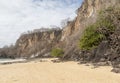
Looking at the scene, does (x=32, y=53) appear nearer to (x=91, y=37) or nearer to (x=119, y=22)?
A: (x=91, y=37)

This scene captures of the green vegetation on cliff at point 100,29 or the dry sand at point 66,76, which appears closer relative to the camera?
the dry sand at point 66,76

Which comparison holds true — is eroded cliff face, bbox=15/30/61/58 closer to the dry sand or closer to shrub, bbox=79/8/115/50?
shrub, bbox=79/8/115/50

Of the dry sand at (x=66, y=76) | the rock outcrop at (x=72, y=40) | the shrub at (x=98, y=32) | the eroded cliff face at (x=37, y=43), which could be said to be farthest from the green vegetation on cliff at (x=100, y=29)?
the eroded cliff face at (x=37, y=43)

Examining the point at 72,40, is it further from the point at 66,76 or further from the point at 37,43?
the point at 37,43

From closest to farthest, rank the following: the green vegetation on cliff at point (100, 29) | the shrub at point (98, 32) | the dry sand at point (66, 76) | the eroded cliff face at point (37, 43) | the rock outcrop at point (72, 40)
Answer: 1. the dry sand at point (66, 76)
2. the green vegetation on cliff at point (100, 29)
3. the rock outcrop at point (72, 40)
4. the shrub at point (98, 32)
5. the eroded cliff face at point (37, 43)

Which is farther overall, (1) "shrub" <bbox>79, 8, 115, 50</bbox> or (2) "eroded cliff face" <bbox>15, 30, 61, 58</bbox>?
(2) "eroded cliff face" <bbox>15, 30, 61, 58</bbox>

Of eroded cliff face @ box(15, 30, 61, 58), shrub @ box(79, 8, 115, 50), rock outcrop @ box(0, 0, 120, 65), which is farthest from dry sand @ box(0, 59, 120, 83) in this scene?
eroded cliff face @ box(15, 30, 61, 58)

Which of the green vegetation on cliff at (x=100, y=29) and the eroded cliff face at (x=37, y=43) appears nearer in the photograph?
the green vegetation on cliff at (x=100, y=29)

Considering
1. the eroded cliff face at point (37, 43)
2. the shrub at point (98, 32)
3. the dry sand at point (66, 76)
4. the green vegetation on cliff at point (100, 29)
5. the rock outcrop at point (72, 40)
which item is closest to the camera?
the dry sand at point (66, 76)

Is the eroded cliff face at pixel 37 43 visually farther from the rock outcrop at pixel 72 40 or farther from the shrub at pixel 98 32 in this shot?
the shrub at pixel 98 32

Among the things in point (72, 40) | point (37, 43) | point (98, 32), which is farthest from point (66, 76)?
point (37, 43)

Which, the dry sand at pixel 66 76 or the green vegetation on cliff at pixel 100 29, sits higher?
the green vegetation on cliff at pixel 100 29

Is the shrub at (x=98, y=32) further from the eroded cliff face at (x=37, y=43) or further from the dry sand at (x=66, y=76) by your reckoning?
the eroded cliff face at (x=37, y=43)

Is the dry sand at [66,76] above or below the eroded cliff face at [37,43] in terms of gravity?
below
